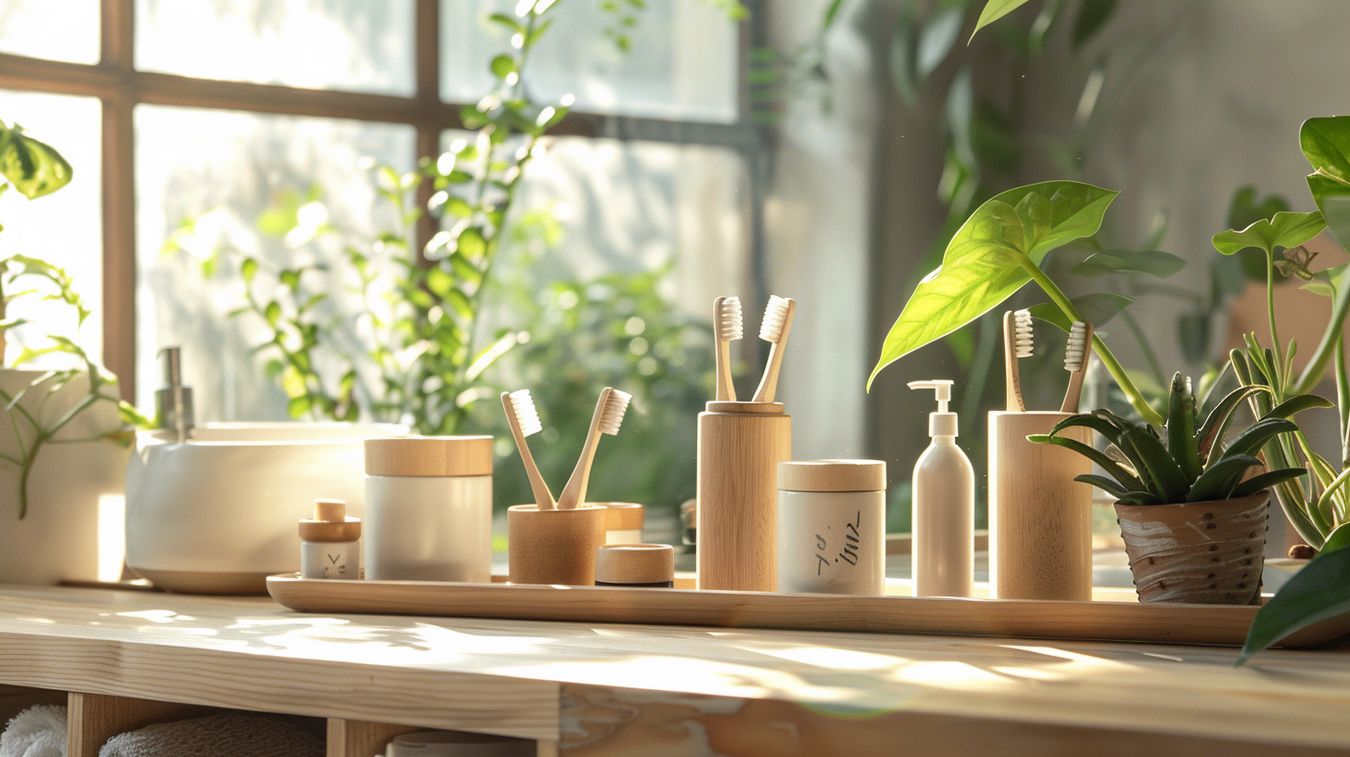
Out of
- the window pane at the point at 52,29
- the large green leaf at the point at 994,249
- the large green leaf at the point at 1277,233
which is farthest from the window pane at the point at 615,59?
the large green leaf at the point at 1277,233

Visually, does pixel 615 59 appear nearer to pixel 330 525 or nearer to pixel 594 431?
pixel 594 431

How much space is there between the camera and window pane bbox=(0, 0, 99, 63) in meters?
1.36

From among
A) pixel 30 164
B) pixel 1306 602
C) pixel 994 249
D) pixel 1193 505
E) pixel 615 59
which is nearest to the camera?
pixel 1306 602

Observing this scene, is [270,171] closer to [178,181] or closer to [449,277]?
[178,181]

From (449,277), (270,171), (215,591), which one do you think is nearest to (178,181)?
(270,171)

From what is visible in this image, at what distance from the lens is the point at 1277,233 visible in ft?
3.11

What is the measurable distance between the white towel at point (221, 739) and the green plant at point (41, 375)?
43 centimetres

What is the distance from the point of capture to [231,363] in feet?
4.85

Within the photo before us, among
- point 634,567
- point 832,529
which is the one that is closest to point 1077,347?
point 832,529

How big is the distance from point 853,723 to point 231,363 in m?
1.03

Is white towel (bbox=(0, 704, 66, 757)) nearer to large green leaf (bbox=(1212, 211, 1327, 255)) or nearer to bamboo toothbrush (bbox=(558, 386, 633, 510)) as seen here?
bamboo toothbrush (bbox=(558, 386, 633, 510))

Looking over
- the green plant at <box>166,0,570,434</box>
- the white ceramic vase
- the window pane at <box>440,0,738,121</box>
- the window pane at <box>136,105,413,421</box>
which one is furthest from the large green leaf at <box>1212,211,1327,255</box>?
the white ceramic vase

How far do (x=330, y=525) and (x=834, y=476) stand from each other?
1.42ft

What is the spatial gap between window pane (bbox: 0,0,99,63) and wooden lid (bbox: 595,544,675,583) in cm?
85
